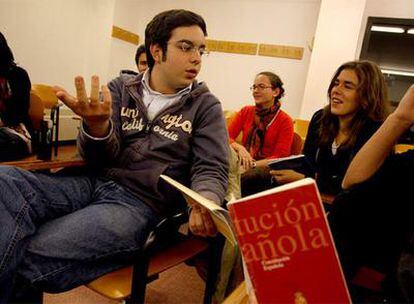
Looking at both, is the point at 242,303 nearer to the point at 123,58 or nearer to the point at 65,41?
the point at 65,41

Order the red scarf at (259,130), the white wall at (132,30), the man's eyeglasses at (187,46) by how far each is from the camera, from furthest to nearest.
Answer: the white wall at (132,30) → the red scarf at (259,130) → the man's eyeglasses at (187,46)

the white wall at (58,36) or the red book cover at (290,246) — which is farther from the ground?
the white wall at (58,36)

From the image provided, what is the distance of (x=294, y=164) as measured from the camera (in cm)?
153

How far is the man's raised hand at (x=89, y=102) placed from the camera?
3.45 ft

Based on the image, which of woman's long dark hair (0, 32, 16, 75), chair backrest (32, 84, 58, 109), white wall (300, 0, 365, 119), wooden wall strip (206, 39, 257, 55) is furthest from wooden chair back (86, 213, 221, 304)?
wooden wall strip (206, 39, 257, 55)

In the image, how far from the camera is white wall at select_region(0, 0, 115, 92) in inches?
169

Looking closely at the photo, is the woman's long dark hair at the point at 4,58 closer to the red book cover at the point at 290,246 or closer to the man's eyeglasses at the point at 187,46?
the man's eyeglasses at the point at 187,46

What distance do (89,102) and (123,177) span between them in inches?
12.5

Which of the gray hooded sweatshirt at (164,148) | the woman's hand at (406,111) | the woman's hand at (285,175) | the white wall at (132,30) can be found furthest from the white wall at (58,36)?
the woman's hand at (406,111)

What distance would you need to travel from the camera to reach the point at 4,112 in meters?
1.94

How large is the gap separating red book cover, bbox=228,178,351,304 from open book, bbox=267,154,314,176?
3.51 feet

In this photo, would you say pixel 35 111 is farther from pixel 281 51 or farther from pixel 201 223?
pixel 281 51

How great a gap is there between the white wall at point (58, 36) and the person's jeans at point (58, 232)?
395 centimetres

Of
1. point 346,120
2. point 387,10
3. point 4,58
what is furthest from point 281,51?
point 4,58
